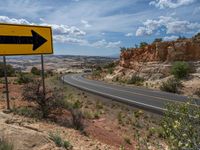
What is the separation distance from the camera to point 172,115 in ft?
19.3

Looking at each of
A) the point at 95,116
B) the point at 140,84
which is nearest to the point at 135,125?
the point at 95,116

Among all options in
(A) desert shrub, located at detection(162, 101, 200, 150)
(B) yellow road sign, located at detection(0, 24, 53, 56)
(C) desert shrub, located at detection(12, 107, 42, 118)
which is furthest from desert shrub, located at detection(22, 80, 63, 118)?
(A) desert shrub, located at detection(162, 101, 200, 150)

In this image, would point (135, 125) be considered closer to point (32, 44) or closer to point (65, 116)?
point (65, 116)

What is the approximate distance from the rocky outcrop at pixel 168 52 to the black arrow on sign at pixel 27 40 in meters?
31.2

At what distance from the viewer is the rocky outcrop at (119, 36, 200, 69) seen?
138 ft

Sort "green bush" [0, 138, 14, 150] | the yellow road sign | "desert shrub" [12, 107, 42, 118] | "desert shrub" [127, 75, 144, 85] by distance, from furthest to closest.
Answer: "desert shrub" [127, 75, 144, 85], the yellow road sign, "desert shrub" [12, 107, 42, 118], "green bush" [0, 138, 14, 150]

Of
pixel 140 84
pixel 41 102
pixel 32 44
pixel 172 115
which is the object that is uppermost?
pixel 32 44

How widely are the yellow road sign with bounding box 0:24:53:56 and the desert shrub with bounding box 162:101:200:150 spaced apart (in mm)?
7953

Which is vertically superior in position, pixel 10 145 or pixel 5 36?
pixel 5 36

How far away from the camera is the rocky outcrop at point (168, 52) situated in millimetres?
42125

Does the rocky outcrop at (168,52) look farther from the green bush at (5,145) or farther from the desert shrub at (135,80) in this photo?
the green bush at (5,145)

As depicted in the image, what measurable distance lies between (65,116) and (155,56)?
117ft

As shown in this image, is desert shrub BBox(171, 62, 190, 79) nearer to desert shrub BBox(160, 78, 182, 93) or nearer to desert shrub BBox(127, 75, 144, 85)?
desert shrub BBox(160, 78, 182, 93)

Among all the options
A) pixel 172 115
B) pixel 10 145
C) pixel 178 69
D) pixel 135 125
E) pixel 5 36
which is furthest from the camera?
pixel 178 69
